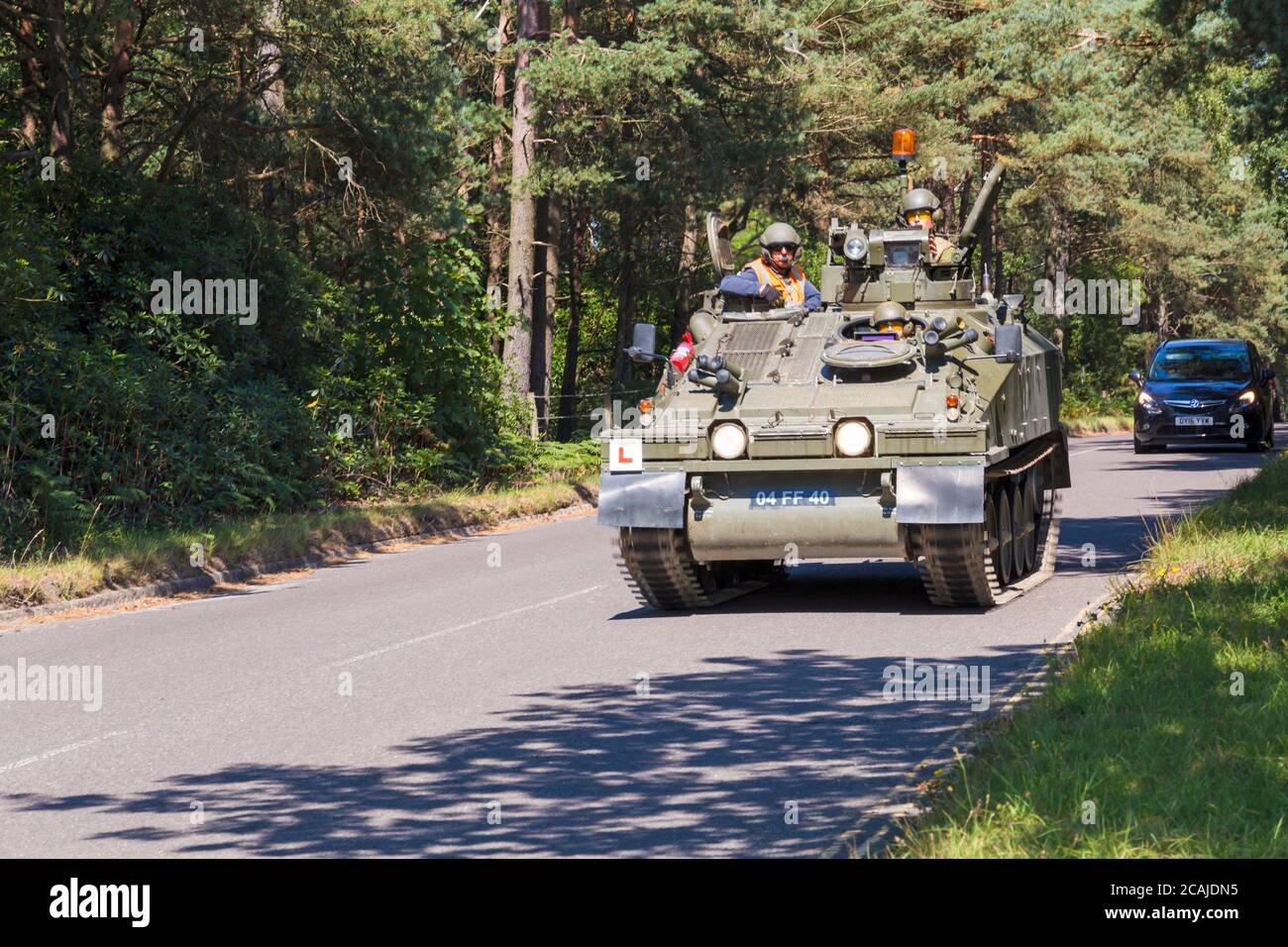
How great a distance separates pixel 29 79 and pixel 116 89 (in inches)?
46.7

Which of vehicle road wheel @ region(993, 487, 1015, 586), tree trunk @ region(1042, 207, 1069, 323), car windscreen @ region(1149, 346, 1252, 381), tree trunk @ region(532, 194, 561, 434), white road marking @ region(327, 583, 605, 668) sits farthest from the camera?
tree trunk @ region(1042, 207, 1069, 323)

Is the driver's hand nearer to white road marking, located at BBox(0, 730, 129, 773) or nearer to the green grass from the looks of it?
the green grass

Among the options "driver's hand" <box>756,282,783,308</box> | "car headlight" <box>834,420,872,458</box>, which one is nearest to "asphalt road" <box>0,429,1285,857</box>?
"car headlight" <box>834,420,872,458</box>

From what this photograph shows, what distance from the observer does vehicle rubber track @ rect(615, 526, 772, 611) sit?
44.0ft

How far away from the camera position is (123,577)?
16469 millimetres

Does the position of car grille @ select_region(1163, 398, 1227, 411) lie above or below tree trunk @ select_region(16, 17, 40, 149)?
below

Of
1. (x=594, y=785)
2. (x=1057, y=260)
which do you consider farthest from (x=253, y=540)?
(x=1057, y=260)

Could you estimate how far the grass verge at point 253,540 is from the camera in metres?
15.8

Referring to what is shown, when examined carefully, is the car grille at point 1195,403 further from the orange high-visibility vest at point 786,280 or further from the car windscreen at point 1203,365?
the orange high-visibility vest at point 786,280

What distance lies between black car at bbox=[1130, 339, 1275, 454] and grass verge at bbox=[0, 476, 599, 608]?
11.5 meters

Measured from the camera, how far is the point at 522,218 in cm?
3231

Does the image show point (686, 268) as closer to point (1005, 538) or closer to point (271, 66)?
point (271, 66)

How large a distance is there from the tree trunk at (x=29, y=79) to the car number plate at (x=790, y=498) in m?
13.5

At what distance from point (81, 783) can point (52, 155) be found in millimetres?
15597
